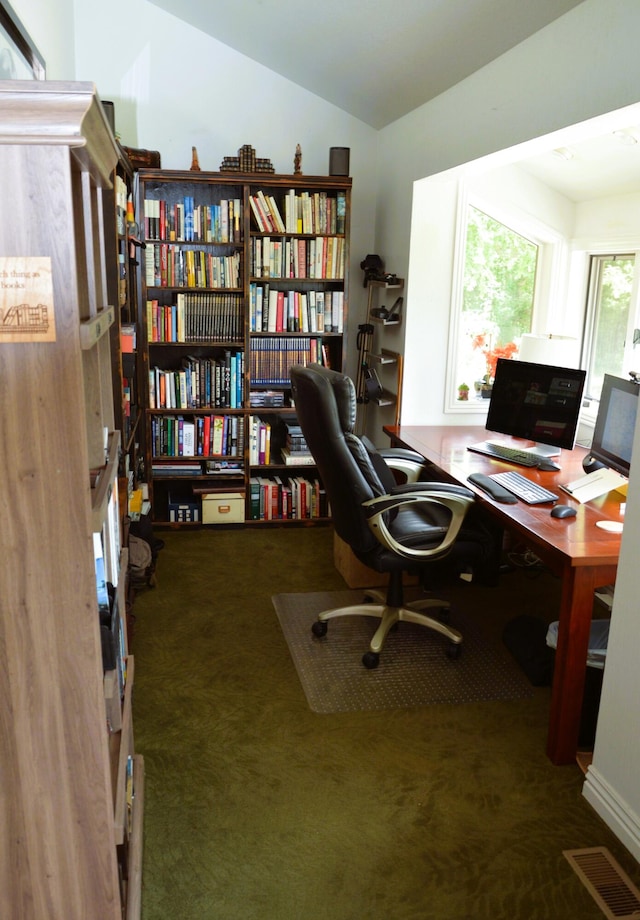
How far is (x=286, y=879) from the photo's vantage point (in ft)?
6.61

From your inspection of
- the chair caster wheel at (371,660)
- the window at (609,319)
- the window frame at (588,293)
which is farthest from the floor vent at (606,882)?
the window at (609,319)

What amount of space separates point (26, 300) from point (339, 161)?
3455 millimetres

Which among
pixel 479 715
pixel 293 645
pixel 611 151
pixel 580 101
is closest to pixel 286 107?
pixel 611 151

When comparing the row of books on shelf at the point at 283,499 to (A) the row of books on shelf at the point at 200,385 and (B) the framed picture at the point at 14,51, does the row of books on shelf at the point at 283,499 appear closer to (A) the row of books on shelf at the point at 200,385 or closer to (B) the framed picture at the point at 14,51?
(A) the row of books on shelf at the point at 200,385

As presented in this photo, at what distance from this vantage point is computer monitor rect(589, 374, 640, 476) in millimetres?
3006

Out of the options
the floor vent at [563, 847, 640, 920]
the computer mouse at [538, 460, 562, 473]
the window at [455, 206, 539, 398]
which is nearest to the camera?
the floor vent at [563, 847, 640, 920]

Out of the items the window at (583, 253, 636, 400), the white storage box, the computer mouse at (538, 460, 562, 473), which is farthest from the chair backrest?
the window at (583, 253, 636, 400)

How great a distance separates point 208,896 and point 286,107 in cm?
405

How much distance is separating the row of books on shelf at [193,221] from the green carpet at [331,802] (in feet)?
7.19

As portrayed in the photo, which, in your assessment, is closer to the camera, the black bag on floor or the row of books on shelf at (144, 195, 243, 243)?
the black bag on floor

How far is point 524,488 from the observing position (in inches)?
122

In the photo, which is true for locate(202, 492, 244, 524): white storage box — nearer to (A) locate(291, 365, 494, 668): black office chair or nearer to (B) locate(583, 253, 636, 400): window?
(A) locate(291, 365, 494, 668): black office chair

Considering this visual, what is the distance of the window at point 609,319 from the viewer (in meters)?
3.95

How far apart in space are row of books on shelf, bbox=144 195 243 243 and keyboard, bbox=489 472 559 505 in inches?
82.9
